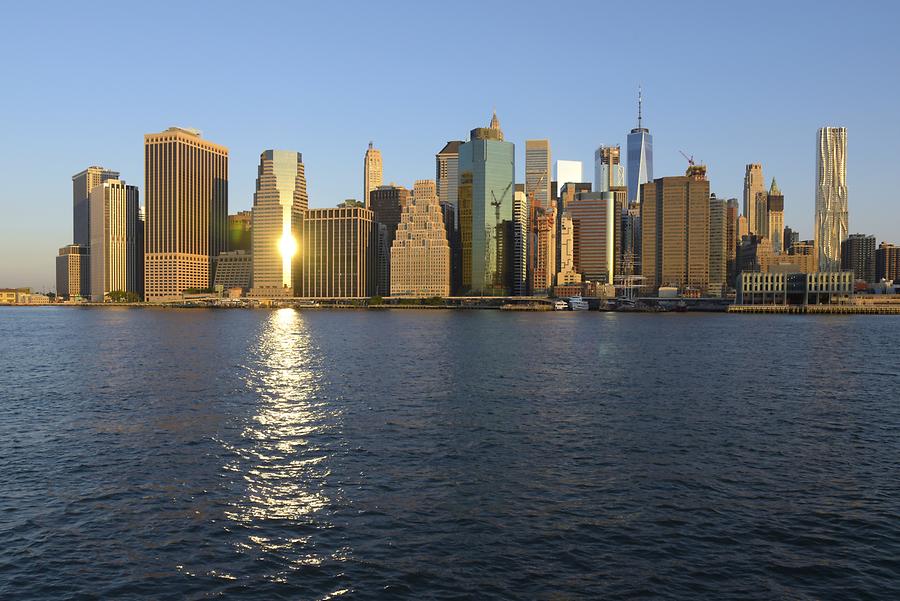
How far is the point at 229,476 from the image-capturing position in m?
40.9

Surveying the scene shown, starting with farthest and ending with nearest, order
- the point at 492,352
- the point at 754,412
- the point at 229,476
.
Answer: the point at 492,352 → the point at 754,412 → the point at 229,476

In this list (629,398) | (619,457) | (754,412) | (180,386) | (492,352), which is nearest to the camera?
(619,457)

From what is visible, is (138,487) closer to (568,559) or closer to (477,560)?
(477,560)

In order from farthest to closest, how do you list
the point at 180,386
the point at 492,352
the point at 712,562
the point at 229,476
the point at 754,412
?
the point at 492,352 < the point at 180,386 < the point at 754,412 < the point at 229,476 < the point at 712,562

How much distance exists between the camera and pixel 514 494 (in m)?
37.5

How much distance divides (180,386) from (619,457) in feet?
180

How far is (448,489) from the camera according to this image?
125 ft

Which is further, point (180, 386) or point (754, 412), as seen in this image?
point (180, 386)

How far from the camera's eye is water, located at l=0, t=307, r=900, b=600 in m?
27.4

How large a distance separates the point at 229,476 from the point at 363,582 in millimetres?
17761

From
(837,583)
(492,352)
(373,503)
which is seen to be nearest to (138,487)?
(373,503)

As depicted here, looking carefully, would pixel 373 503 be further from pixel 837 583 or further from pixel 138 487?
pixel 837 583

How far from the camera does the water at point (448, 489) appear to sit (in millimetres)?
27359

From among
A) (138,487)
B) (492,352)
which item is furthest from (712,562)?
(492,352)
